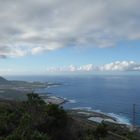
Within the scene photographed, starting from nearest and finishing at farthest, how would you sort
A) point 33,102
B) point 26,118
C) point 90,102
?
A: point 26,118 → point 33,102 → point 90,102

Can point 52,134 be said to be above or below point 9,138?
below

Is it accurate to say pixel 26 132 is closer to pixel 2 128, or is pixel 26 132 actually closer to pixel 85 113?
pixel 2 128

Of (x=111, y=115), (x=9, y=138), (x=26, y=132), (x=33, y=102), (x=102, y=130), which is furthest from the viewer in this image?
(x=111, y=115)

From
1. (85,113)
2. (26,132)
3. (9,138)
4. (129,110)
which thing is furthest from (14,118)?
(129,110)

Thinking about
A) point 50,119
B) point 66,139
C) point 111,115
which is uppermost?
point 50,119

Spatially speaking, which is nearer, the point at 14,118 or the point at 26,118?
the point at 26,118

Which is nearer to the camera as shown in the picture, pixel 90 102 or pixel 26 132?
pixel 26 132

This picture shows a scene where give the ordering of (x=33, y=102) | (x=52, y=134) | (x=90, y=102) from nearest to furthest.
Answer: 1. (x=52, y=134)
2. (x=33, y=102)
3. (x=90, y=102)

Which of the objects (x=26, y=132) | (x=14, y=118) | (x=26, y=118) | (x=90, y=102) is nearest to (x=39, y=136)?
(x=26, y=132)

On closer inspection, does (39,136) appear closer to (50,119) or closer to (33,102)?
(50,119)
